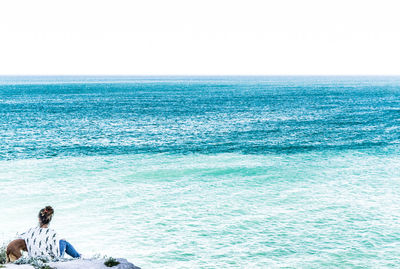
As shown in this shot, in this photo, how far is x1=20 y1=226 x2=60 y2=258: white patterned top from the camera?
1030 centimetres

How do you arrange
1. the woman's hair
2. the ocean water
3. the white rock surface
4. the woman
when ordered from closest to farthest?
the woman's hair, the white rock surface, the woman, the ocean water

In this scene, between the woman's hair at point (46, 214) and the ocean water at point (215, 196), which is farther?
the ocean water at point (215, 196)

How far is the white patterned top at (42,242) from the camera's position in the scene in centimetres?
1030

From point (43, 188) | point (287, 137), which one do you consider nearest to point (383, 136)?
point (287, 137)

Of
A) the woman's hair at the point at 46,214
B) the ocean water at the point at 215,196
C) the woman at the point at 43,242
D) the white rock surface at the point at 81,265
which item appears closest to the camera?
the woman's hair at the point at 46,214

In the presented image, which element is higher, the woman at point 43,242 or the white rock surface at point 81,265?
the woman at point 43,242

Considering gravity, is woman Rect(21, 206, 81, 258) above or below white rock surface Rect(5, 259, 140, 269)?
above

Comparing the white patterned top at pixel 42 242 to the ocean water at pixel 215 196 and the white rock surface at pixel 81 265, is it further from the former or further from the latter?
the ocean water at pixel 215 196

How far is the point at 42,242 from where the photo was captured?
10352 millimetres

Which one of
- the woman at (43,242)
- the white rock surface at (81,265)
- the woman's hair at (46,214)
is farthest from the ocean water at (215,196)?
the woman's hair at (46,214)

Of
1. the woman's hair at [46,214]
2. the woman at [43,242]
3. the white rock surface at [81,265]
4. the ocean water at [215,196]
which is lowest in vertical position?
the ocean water at [215,196]

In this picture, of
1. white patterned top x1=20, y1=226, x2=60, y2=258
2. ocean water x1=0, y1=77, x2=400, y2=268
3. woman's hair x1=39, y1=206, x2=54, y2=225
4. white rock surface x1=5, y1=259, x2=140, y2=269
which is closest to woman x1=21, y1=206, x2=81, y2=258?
white patterned top x1=20, y1=226, x2=60, y2=258

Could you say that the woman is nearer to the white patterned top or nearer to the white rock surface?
the white patterned top

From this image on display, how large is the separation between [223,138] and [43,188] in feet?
82.1
